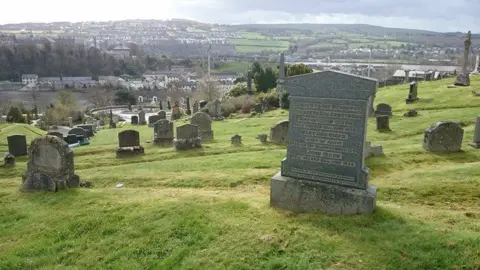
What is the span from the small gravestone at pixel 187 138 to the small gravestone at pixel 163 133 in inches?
110

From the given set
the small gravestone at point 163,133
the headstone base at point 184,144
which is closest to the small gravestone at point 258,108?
the small gravestone at point 163,133

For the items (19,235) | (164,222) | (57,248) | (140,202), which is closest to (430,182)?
(164,222)

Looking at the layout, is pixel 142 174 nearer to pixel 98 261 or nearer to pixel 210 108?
pixel 98 261

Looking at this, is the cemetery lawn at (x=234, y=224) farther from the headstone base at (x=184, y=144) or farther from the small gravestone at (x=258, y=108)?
the small gravestone at (x=258, y=108)

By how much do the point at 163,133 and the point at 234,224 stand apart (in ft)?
48.9

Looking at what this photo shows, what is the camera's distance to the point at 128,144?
18.6m

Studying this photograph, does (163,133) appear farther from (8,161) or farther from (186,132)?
(8,161)

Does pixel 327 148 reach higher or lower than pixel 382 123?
higher

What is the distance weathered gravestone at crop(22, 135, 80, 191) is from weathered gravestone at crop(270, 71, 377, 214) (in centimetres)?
649

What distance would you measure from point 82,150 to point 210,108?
1983cm

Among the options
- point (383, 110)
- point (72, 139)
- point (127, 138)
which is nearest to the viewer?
point (127, 138)

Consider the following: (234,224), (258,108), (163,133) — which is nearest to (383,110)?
(163,133)

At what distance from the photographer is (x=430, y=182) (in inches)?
388

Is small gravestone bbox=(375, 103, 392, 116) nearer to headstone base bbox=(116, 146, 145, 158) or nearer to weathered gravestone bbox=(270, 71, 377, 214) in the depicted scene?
headstone base bbox=(116, 146, 145, 158)
